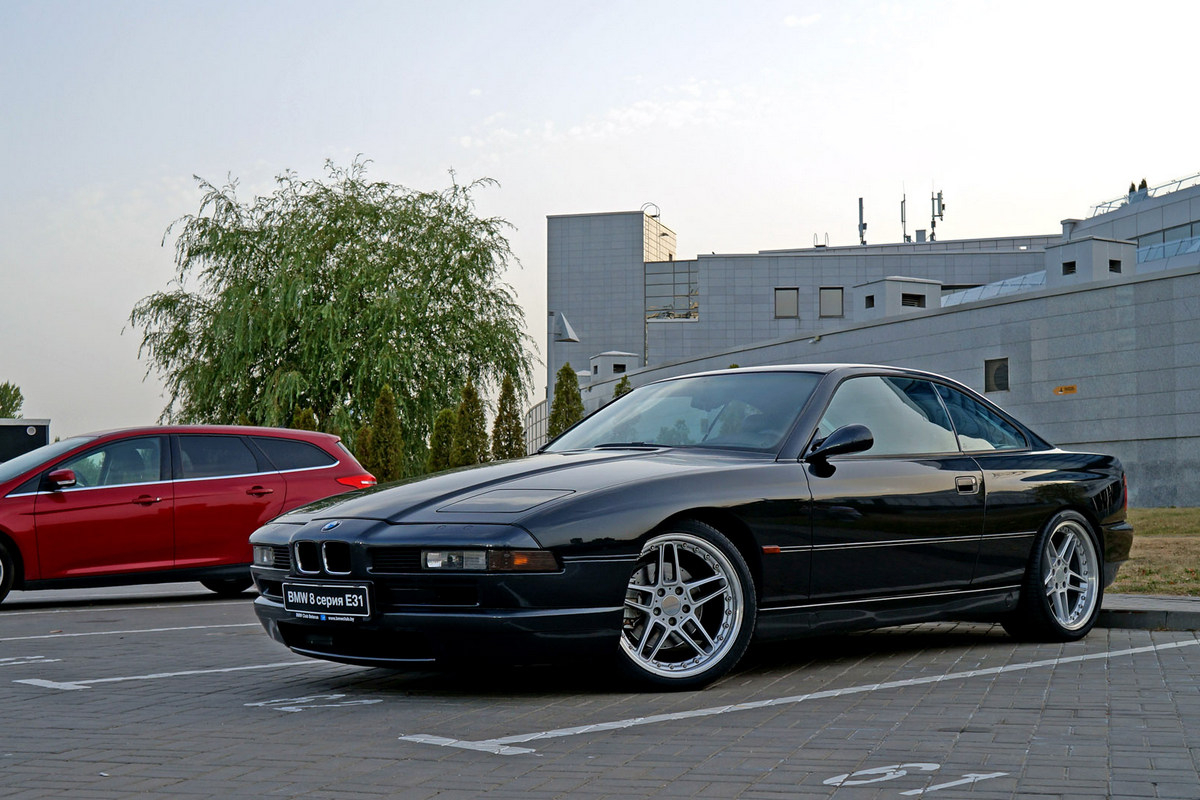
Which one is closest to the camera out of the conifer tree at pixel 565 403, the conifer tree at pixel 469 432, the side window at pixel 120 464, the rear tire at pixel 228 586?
the side window at pixel 120 464

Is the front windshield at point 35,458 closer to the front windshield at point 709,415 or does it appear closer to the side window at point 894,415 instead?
the front windshield at point 709,415

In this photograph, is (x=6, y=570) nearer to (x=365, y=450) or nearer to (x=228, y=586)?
(x=228, y=586)

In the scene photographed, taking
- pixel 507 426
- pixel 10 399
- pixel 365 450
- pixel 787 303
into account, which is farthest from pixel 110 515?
pixel 10 399

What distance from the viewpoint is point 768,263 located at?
2527 inches

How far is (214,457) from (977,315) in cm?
2620

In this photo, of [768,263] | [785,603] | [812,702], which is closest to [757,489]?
[785,603]

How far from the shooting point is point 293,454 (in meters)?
12.4

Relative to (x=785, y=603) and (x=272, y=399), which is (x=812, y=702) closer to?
(x=785, y=603)

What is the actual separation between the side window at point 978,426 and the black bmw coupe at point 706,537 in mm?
13

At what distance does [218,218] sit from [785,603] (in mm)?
28417

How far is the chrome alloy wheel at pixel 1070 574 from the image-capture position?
738 centimetres

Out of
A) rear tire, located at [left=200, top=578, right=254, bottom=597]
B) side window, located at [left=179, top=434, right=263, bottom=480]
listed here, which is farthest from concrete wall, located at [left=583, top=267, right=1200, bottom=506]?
side window, located at [left=179, top=434, right=263, bottom=480]

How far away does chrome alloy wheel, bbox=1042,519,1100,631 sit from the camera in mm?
7379

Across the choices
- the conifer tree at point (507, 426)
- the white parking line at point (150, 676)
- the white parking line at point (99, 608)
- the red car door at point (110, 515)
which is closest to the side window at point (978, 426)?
the white parking line at point (150, 676)
